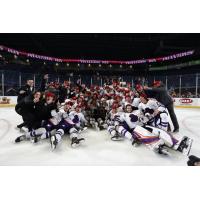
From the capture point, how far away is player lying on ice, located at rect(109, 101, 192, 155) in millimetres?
1978

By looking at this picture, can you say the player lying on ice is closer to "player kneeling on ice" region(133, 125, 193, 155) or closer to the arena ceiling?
"player kneeling on ice" region(133, 125, 193, 155)

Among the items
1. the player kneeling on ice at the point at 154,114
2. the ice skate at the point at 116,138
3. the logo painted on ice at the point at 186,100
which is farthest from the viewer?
the logo painted on ice at the point at 186,100

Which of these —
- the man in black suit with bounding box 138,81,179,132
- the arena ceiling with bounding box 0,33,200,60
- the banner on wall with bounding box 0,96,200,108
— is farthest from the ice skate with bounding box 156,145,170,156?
the banner on wall with bounding box 0,96,200,108

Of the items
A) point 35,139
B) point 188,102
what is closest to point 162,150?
point 35,139

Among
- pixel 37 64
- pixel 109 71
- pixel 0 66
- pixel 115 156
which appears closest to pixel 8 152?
pixel 115 156

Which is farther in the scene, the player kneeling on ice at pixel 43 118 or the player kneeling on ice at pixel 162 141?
the player kneeling on ice at pixel 43 118

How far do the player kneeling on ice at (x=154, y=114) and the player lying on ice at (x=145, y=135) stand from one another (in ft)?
0.64

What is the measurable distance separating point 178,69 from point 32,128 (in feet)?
34.1

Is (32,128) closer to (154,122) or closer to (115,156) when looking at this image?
(115,156)

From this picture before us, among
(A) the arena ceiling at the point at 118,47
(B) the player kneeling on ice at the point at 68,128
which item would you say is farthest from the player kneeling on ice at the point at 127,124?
(A) the arena ceiling at the point at 118,47

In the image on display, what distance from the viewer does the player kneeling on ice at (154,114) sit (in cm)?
271

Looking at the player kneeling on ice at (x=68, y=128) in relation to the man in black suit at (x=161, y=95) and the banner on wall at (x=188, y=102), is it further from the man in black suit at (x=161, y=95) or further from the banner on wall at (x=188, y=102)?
the banner on wall at (x=188, y=102)

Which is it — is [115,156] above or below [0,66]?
below

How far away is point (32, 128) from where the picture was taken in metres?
2.66
